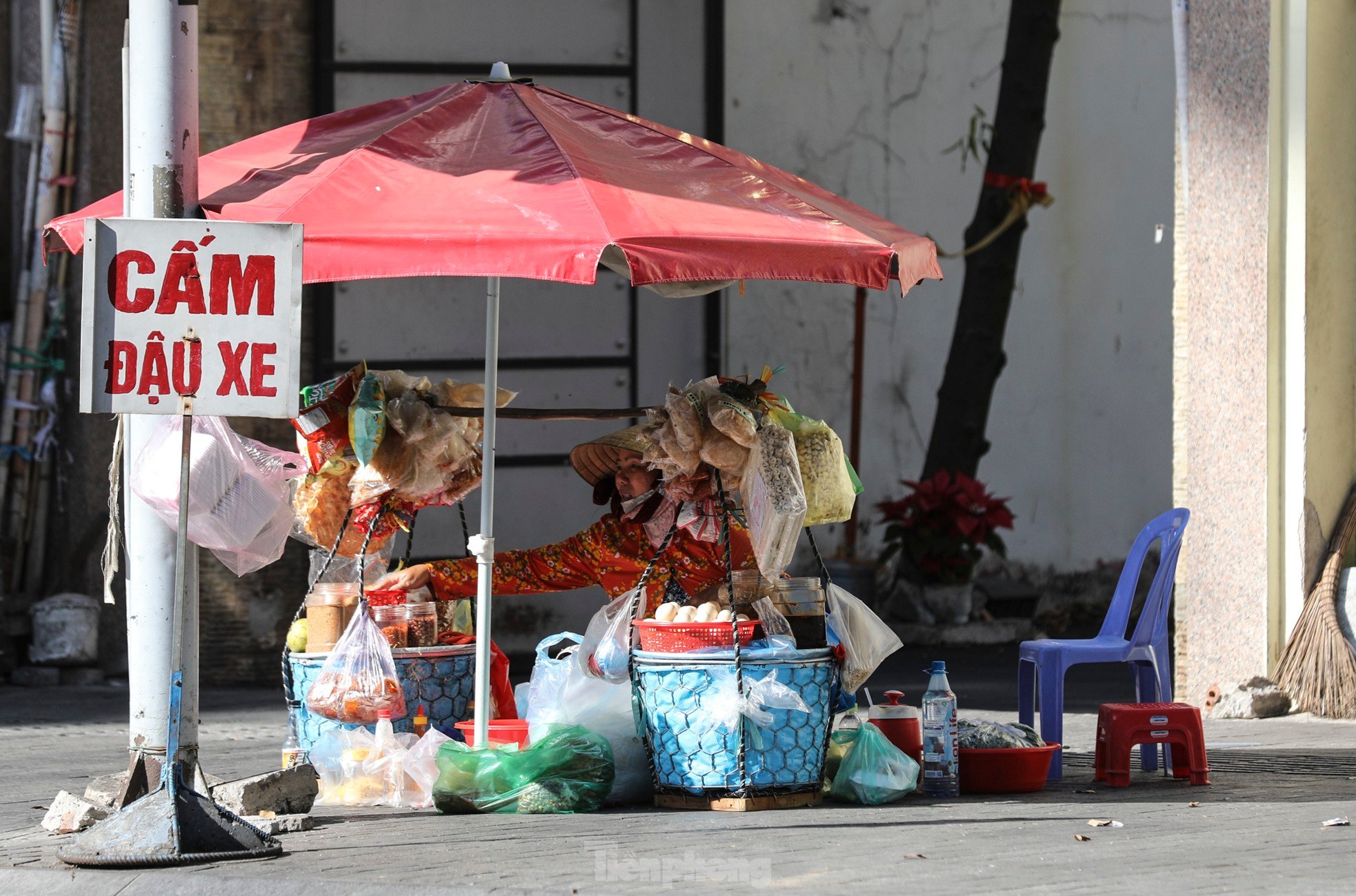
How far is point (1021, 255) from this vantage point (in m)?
12.8

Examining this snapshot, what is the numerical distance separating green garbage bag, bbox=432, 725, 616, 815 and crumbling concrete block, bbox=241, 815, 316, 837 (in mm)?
467

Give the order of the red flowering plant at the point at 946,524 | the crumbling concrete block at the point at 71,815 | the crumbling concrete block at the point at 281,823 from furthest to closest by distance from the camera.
→ the red flowering plant at the point at 946,524, the crumbling concrete block at the point at 71,815, the crumbling concrete block at the point at 281,823

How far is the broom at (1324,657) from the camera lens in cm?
793

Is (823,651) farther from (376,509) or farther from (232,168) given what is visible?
(232,168)

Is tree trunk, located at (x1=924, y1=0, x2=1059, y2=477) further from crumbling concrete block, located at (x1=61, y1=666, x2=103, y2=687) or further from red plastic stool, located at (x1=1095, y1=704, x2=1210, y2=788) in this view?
A: red plastic stool, located at (x1=1095, y1=704, x2=1210, y2=788)

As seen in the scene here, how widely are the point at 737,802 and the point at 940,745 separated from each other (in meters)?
0.80

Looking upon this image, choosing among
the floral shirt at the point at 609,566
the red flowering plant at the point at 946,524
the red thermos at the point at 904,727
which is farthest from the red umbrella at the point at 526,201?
the red flowering plant at the point at 946,524

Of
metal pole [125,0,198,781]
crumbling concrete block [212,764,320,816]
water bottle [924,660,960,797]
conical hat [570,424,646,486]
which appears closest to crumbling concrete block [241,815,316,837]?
crumbling concrete block [212,764,320,816]

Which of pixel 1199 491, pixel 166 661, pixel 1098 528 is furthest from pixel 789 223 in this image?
pixel 1098 528

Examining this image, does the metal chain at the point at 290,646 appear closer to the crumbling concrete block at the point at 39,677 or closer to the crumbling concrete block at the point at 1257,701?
the crumbling concrete block at the point at 1257,701

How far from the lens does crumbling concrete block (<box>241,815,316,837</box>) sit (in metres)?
5.23

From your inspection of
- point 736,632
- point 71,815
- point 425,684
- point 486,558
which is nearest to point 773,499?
point 736,632

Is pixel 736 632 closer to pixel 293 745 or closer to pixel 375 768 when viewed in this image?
pixel 375 768

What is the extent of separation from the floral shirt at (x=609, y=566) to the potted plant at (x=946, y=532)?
5715mm
